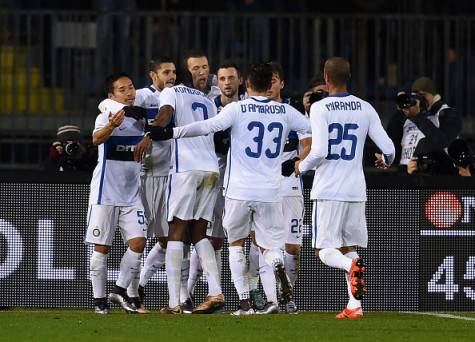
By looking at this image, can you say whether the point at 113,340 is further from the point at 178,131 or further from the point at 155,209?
the point at 155,209

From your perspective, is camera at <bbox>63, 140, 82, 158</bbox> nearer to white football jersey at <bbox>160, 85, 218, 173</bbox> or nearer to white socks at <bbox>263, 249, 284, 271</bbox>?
white football jersey at <bbox>160, 85, 218, 173</bbox>

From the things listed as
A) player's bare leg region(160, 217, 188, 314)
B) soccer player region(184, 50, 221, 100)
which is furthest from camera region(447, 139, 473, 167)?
player's bare leg region(160, 217, 188, 314)

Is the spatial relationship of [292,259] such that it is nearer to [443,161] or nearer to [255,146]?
[255,146]

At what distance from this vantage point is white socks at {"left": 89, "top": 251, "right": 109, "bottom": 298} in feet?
41.8

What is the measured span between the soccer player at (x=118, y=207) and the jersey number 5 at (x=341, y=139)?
5.77 ft

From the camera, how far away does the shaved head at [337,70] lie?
11.9 metres

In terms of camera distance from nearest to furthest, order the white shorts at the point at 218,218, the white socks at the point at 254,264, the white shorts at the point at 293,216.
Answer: the white socks at the point at 254,264
the white shorts at the point at 218,218
the white shorts at the point at 293,216

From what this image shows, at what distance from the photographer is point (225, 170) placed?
12.8 m

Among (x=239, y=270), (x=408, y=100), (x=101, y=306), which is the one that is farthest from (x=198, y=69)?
(x=408, y=100)

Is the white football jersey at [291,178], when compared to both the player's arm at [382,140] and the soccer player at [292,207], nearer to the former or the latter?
the soccer player at [292,207]

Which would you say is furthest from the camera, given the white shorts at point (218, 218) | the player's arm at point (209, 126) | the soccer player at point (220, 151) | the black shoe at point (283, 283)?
the white shorts at point (218, 218)

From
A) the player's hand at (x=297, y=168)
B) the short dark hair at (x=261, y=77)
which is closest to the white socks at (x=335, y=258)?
the player's hand at (x=297, y=168)

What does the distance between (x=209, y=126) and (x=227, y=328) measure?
5.71ft

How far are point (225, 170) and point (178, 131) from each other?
1.04 meters
